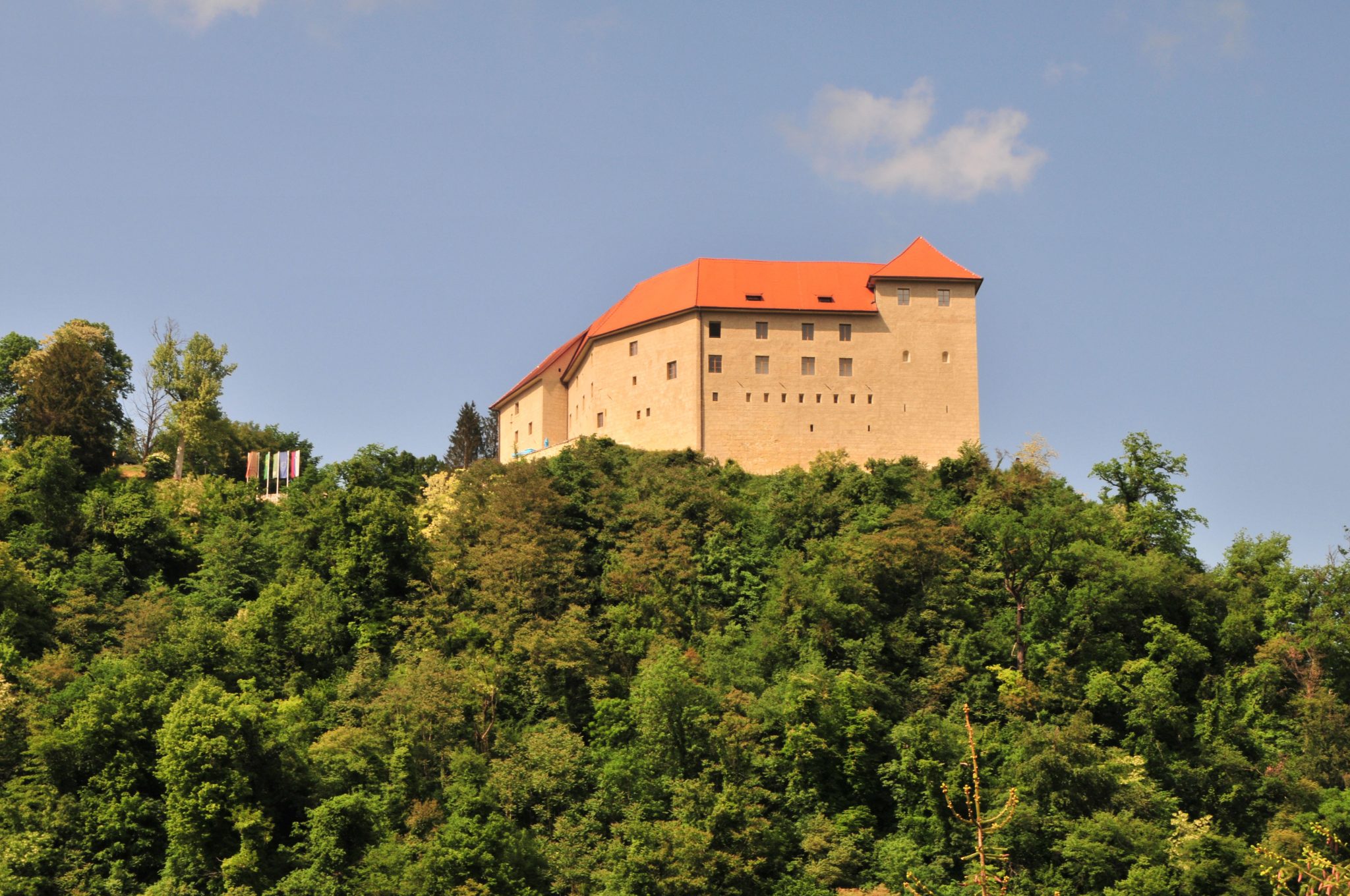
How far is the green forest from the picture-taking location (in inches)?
1702

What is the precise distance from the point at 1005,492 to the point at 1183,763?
557 inches

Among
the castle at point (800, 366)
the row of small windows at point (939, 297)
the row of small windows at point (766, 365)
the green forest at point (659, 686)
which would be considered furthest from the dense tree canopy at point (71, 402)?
the row of small windows at point (939, 297)

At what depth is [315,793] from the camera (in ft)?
150

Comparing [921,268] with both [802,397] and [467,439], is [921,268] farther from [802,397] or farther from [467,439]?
[467,439]

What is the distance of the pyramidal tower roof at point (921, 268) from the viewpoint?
66938 millimetres

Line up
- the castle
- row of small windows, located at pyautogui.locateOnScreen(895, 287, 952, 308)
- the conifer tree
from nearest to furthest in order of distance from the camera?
1. the castle
2. row of small windows, located at pyautogui.locateOnScreen(895, 287, 952, 308)
3. the conifer tree

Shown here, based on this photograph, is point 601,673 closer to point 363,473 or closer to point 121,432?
point 363,473

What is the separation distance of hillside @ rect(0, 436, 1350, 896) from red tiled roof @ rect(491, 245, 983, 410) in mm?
10205

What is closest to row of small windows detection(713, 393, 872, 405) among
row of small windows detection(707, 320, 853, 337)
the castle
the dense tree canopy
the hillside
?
the castle

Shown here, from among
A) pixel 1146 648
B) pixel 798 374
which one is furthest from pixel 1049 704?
pixel 798 374

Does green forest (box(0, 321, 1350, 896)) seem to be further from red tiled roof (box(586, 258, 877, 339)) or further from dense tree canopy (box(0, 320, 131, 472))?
red tiled roof (box(586, 258, 877, 339))

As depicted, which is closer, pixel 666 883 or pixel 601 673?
pixel 666 883

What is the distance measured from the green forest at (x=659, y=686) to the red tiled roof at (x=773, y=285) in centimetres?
906

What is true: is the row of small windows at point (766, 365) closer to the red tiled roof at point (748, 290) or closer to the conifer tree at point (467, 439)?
the red tiled roof at point (748, 290)
